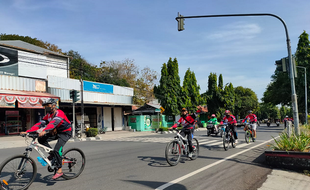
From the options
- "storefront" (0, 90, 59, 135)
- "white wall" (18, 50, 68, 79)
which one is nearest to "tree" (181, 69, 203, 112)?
"white wall" (18, 50, 68, 79)

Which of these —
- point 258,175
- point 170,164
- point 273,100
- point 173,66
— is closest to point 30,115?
point 173,66

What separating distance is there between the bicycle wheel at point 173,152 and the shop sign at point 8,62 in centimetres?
1959

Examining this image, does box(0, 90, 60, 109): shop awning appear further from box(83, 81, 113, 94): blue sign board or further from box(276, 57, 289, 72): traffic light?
box(276, 57, 289, 72): traffic light

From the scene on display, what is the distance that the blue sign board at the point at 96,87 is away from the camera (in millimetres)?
27867

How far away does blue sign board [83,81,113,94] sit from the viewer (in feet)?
91.4

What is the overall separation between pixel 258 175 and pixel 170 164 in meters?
2.42

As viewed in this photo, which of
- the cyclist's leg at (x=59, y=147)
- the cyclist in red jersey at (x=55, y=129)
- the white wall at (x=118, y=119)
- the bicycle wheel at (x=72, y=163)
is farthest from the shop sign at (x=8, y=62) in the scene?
the cyclist's leg at (x=59, y=147)

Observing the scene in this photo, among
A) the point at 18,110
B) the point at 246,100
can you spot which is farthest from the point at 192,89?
the point at 246,100

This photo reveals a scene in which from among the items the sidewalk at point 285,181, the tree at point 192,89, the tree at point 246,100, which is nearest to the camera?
the sidewalk at point 285,181

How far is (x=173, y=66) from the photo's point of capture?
3409 centimetres

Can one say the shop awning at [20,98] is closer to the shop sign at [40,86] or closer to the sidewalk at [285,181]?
the shop sign at [40,86]

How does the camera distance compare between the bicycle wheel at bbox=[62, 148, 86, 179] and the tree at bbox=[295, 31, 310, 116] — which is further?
the tree at bbox=[295, 31, 310, 116]

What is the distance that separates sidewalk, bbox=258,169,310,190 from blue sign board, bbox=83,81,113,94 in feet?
78.5

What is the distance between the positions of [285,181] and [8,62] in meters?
23.4
